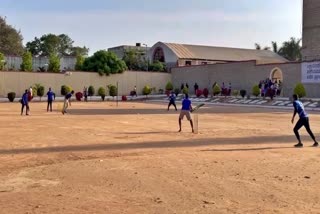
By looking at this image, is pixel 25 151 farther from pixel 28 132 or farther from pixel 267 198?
pixel 267 198

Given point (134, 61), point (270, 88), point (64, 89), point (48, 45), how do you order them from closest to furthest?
point (270, 88) → point (64, 89) → point (134, 61) → point (48, 45)

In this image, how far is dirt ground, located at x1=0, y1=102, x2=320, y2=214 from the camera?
758cm

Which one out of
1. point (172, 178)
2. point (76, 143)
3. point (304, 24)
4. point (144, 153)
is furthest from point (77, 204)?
point (304, 24)

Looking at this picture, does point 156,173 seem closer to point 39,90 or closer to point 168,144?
point 168,144

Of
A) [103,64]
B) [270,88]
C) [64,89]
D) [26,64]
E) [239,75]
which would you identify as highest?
[103,64]

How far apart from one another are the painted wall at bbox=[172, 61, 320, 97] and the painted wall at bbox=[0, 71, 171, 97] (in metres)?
3.10

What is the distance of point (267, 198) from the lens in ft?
26.3

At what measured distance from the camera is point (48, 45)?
317ft

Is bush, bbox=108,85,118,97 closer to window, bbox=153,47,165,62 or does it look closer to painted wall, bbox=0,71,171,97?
painted wall, bbox=0,71,171,97

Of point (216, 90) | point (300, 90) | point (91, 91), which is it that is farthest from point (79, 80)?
point (300, 90)

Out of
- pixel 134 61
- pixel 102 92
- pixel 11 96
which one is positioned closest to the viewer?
pixel 11 96

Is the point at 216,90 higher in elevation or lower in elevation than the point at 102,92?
higher

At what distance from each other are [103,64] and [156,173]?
51.2 meters

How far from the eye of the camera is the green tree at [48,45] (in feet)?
310
